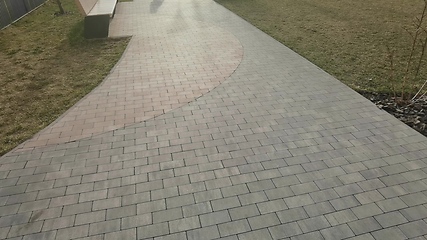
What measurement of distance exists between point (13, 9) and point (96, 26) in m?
4.93

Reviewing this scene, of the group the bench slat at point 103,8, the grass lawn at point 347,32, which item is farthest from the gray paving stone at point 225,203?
the bench slat at point 103,8

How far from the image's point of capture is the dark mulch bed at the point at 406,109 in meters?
5.18

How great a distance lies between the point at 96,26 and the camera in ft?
31.5

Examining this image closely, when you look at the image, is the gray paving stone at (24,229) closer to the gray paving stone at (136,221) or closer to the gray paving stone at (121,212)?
the gray paving stone at (121,212)

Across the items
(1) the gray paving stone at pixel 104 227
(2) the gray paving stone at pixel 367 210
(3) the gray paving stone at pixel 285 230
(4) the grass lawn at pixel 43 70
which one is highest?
(2) the gray paving stone at pixel 367 210

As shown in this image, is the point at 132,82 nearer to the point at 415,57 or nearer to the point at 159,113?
the point at 159,113

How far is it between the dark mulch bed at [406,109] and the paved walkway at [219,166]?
244mm

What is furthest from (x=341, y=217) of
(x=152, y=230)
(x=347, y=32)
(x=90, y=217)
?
(x=347, y=32)

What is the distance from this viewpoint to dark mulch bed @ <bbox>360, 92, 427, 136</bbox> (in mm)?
5176

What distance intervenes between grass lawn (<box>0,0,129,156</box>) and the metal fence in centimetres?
31

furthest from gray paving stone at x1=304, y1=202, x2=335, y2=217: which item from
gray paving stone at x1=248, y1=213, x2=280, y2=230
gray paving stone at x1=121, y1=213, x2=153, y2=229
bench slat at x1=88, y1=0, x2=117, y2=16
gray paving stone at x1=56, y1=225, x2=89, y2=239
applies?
bench slat at x1=88, y1=0, x2=117, y2=16

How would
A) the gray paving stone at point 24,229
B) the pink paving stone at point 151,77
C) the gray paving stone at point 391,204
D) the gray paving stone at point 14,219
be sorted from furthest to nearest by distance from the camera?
the pink paving stone at point 151,77 < the gray paving stone at point 391,204 < the gray paving stone at point 14,219 < the gray paving stone at point 24,229

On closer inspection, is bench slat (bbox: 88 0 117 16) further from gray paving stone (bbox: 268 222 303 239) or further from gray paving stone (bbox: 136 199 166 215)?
gray paving stone (bbox: 268 222 303 239)

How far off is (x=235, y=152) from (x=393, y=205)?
2046 mm
